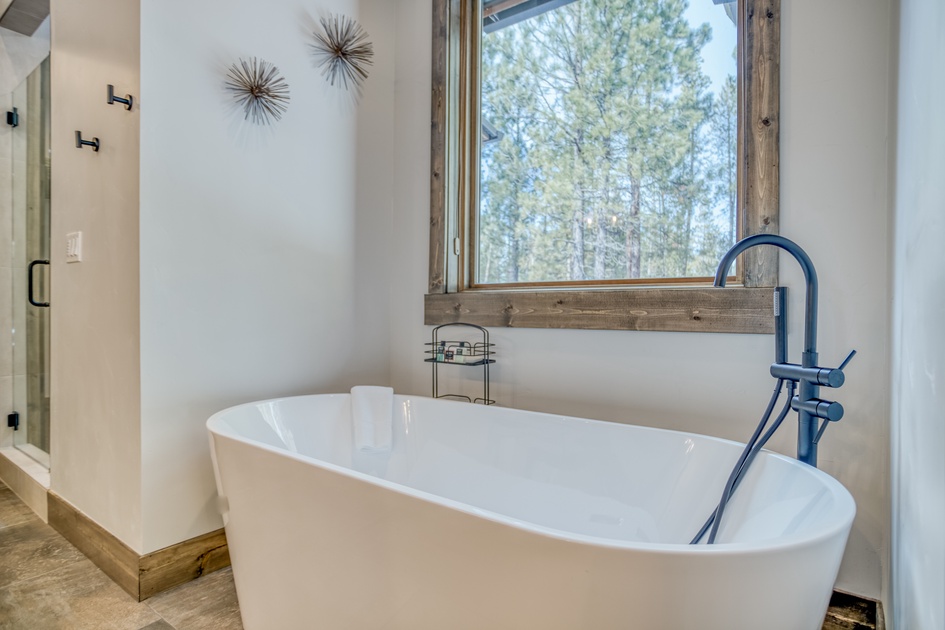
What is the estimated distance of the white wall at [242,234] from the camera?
5.37 feet

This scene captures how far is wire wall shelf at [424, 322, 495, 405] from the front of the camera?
2.19 meters

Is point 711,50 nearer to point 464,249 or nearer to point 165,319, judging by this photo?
point 464,249

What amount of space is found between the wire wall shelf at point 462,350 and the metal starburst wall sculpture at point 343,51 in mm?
1298

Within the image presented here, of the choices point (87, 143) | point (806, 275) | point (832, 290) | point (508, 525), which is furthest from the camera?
point (87, 143)

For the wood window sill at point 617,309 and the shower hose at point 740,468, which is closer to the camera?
the shower hose at point 740,468

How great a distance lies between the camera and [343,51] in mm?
2281

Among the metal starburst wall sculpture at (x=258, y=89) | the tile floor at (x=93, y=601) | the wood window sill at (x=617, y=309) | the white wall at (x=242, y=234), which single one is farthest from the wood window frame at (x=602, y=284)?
the tile floor at (x=93, y=601)

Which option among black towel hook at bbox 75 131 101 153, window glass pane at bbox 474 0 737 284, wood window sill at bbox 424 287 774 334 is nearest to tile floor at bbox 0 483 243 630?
Answer: wood window sill at bbox 424 287 774 334

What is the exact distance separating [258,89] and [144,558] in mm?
1757

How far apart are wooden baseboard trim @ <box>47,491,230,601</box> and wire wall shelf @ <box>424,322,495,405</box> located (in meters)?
1.10

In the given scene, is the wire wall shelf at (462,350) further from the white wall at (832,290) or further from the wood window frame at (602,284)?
the white wall at (832,290)

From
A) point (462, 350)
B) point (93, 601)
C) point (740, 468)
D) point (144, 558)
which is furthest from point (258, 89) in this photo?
point (740, 468)

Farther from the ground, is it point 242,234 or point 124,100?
point 124,100

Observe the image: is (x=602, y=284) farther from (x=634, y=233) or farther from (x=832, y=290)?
(x=832, y=290)
